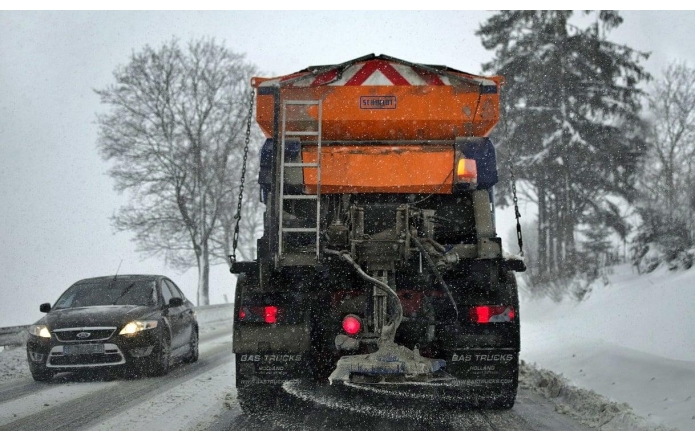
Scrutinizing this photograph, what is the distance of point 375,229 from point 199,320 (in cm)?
1841

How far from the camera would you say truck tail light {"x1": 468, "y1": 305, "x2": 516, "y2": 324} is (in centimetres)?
661

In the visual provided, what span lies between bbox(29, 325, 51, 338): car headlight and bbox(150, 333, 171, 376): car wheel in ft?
4.33

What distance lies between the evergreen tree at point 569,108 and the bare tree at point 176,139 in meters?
6.97

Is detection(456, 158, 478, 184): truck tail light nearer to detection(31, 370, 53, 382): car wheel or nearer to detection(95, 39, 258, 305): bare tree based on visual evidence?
detection(31, 370, 53, 382): car wheel

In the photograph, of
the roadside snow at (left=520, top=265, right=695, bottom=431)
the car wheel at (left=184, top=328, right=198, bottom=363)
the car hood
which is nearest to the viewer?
the roadside snow at (left=520, top=265, right=695, bottom=431)

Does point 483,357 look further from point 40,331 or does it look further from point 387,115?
point 40,331

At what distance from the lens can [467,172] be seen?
6723mm

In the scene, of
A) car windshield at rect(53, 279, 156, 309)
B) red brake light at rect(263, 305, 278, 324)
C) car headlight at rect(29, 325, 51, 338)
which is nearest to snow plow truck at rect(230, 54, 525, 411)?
red brake light at rect(263, 305, 278, 324)

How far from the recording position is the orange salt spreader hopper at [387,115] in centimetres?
680

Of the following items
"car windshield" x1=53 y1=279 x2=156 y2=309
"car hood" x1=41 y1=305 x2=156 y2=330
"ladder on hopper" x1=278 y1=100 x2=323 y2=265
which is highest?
"ladder on hopper" x1=278 y1=100 x2=323 y2=265

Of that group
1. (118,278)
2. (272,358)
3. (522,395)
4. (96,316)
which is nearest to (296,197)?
(272,358)

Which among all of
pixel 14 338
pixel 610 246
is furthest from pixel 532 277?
pixel 14 338

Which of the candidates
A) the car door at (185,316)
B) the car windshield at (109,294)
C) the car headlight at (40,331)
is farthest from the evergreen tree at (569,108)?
the car headlight at (40,331)

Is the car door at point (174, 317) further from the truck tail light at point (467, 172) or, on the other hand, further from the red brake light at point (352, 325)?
the truck tail light at point (467, 172)
